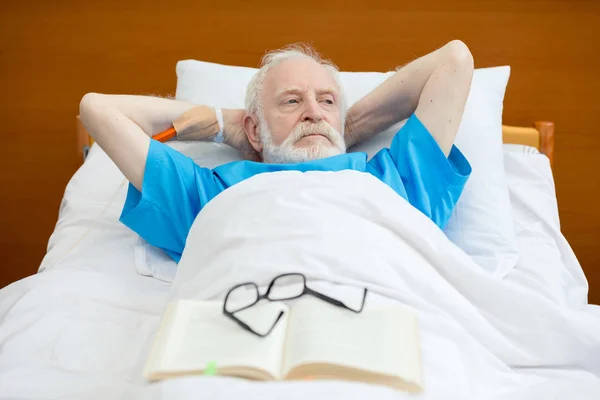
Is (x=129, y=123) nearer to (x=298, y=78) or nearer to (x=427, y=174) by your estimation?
(x=298, y=78)

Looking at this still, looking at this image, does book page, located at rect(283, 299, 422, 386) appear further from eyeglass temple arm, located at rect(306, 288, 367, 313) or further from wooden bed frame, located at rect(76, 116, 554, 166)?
wooden bed frame, located at rect(76, 116, 554, 166)

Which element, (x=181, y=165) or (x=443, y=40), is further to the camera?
(x=443, y=40)

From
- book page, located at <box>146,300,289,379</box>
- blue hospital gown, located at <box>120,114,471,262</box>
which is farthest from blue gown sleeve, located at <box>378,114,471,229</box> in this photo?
book page, located at <box>146,300,289,379</box>

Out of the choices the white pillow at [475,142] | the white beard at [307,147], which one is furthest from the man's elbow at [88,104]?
the white beard at [307,147]

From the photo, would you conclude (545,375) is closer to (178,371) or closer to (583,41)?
(178,371)

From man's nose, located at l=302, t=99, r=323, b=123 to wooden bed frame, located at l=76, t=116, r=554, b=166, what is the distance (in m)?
0.66

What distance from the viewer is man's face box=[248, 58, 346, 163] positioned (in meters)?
1.55

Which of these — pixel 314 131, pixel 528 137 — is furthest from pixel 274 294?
pixel 528 137

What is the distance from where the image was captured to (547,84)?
2137 millimetres

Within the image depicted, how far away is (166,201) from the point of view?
1.44 meters

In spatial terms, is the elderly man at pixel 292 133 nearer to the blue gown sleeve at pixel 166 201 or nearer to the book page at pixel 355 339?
the blue gown sleeve at pixel 166 201

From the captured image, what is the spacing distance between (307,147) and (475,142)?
431 mm

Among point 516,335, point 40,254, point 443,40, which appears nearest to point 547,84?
point 443,40

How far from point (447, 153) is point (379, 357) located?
0.73 metres
